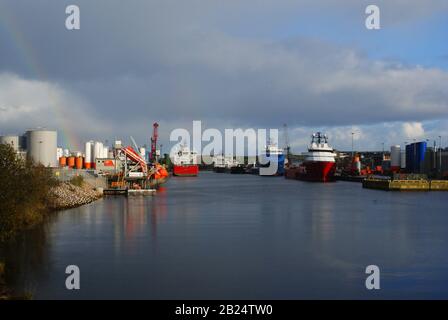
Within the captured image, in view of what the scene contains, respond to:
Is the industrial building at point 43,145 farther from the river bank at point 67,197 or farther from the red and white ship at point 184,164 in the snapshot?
the red and white ship at point 184,164

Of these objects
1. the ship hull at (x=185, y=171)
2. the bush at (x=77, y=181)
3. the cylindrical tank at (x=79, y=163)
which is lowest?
the ship hull at (x=185, y=171)

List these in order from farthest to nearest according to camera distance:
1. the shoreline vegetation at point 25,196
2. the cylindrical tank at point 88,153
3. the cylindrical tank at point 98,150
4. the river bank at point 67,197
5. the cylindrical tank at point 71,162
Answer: the cylindrical tank at point 98,150 < the cylindrical tank at point 88,153 < the cylindrical tank at point 71,162 < the river bank at point 67,197 < the shoreline vegetation at point 25,196

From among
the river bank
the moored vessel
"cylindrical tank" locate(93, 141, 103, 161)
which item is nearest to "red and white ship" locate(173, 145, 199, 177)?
the moored vessel

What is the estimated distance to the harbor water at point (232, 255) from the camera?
10484mm

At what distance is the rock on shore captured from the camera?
2653cm

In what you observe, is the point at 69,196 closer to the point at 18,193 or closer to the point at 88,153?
the point at 18,193

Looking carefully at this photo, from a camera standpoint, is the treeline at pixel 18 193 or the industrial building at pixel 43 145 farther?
the industrial building at pixel 43 145

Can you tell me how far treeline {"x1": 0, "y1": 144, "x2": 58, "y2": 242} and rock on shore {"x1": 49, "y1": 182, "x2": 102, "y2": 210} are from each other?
1131mm

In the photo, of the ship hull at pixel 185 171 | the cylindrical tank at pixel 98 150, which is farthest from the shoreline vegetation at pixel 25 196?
the ship hull at pixel 185 171

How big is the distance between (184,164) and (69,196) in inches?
2986

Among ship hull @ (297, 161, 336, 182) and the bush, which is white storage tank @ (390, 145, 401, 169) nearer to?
ship hull @ (297, 161, 336, 182)

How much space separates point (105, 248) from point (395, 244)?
9.01 m

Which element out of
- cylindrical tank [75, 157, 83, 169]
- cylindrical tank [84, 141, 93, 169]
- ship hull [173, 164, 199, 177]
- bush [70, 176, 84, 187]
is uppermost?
cylindrical tank [84, 141, 93, 169]
